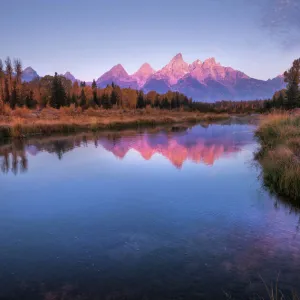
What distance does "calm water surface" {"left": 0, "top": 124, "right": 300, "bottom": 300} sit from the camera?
4406 mm

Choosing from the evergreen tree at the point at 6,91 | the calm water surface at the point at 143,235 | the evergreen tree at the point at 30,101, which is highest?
the evergreen tree at the point at 6,91

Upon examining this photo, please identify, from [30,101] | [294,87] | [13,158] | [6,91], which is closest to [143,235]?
[13,158]

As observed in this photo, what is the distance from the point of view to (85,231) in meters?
6.34

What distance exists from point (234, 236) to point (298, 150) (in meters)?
6.58

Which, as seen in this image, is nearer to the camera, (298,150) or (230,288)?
(230,288)

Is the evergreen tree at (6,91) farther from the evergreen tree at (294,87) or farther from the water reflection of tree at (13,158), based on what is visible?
the evergreen tree at (294,87)

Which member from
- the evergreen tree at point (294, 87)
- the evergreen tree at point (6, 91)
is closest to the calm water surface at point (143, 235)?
the evergreen tree at point (294, 87)

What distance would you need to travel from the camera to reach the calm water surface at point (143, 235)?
14.5 ft

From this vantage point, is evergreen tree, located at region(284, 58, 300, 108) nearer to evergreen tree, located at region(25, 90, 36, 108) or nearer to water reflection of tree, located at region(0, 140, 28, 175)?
water reflection of tree, located at region(0, 140, 28, 175)

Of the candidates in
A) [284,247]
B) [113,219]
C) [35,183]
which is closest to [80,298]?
[113,219]

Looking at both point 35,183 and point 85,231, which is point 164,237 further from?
point 35,183

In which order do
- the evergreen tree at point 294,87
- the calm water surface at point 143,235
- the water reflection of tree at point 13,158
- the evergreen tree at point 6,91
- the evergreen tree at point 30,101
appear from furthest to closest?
the evergreen tree at point 6,91, the evergreen tree at point 30,101, the evergreen tree at point 294,87, the water reflection of tree at point 13,158, the calm water surface at point 143,235

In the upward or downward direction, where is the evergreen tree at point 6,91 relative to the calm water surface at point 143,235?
upward

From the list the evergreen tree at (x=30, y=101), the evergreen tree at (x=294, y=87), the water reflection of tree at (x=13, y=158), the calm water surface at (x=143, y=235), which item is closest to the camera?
the calm water surface at (x=143, y=235)
